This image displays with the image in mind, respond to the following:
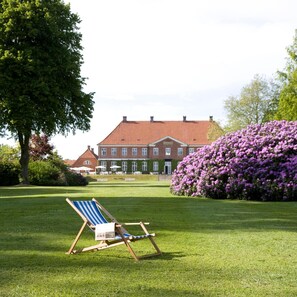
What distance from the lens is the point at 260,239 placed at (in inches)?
379

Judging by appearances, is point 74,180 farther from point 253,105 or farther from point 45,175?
point 253,105

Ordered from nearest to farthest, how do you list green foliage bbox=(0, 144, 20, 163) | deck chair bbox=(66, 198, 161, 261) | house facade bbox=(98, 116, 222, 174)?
1. deck chair bbox=(66, 198, 161, 261)
2. green foliage bbox=(0, 144, 20, 163)
3. house facade bbox=(98, 116, 222, 174)

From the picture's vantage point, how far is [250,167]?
73.2ft

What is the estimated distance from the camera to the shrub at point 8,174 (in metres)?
39.3

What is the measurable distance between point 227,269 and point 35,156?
4551cm

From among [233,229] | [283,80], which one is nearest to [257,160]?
[233,229]

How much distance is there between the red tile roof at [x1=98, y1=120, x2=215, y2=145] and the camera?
97.5 meters

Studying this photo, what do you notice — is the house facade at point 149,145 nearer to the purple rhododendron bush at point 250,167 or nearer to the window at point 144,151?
the window at point 144,151

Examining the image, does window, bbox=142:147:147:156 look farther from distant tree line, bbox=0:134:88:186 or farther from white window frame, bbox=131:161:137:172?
distant tree line, bbox=0:134:88:186

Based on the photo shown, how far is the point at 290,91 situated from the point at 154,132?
178ft

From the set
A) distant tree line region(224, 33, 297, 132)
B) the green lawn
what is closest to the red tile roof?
distant tree line region(224, 33, 297, 132)

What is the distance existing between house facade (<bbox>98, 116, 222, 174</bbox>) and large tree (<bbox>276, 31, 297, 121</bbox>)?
49354 millimetres

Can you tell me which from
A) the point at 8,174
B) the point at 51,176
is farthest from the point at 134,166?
the point at 8,174

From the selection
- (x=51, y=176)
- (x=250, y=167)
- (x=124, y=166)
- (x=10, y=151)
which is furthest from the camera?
(x=124, y=166)
